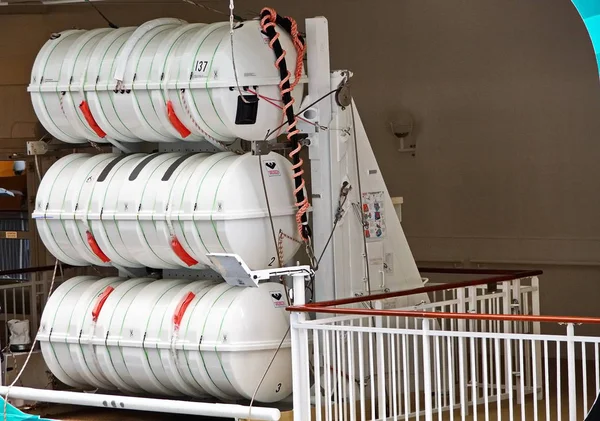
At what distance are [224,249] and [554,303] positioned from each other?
190 inches

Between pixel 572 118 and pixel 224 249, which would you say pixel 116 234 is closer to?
pixel 224 249

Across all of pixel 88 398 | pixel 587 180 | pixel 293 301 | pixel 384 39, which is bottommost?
pixel 88 398

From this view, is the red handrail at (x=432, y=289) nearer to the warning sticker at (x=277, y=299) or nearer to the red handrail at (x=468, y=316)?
the red handrail at (x=468, y=316)

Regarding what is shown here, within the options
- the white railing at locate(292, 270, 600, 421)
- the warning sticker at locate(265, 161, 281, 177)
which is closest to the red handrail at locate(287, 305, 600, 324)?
the white railing at locate(292, 270, 600, 421)

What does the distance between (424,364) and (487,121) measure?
18.0ft

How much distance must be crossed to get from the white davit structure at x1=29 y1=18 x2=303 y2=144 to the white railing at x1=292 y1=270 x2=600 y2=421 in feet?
5.16

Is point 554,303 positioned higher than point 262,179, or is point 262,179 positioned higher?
point 262,179

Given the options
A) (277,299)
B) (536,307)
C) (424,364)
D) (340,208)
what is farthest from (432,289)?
(424,364)

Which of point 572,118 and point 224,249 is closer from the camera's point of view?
point 224,249

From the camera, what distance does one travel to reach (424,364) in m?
7.38

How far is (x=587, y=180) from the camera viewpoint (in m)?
11.8

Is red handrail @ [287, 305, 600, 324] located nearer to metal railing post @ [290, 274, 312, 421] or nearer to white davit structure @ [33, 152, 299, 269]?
metal railing post @ [290, 274, 312, 421]

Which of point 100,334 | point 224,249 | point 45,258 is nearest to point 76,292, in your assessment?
point 100,334

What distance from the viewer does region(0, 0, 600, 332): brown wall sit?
38.8ft
